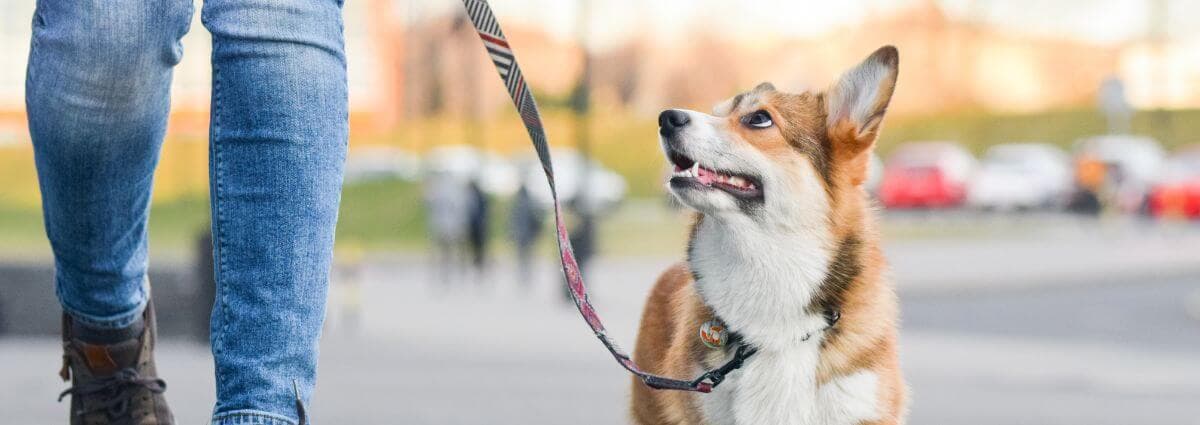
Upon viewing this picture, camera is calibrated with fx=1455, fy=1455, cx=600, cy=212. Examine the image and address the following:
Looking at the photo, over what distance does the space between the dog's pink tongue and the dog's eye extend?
0.26 meters

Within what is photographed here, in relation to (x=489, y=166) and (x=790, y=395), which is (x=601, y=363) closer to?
(x=790, y=395)

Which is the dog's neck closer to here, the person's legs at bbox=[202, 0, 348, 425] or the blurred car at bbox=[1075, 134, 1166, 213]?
the person's legs at bbox=[202, 0, 348, 425]

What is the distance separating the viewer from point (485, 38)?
2.69m

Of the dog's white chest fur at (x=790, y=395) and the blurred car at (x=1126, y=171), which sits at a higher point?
the dog's white chest fur at (x=790, y=395)

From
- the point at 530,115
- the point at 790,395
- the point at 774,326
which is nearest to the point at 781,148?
the point at 774,326

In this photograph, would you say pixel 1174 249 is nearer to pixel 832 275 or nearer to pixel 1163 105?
pixel 832 275

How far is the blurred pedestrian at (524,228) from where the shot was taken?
70.2 feet

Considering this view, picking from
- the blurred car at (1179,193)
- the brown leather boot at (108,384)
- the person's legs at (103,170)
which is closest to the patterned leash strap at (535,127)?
the person's legs at (103,170)

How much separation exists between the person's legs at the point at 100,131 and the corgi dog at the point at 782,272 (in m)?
1.00

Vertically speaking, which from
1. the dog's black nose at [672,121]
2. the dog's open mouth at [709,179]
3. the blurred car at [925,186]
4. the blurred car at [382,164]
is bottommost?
the blurred car at [382,164]

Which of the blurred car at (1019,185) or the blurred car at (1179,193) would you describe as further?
the blurred car at (1019,185)

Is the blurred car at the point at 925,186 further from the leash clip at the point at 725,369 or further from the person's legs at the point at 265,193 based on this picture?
the person's legs at the point at 265,193

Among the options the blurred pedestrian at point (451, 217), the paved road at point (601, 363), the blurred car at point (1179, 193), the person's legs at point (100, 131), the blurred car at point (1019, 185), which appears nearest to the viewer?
the person's legs at point (100, 131)

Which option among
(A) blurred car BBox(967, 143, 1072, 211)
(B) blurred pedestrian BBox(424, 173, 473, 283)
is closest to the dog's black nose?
(B) blurred pedestrian BBox(424, 173, 473, 283)
